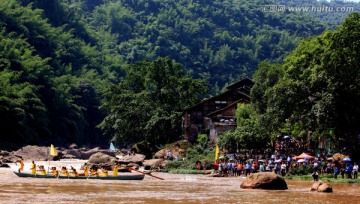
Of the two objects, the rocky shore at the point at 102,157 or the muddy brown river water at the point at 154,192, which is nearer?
the muddy brown river water at the point at 154,192

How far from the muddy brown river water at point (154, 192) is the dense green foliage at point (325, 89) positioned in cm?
713

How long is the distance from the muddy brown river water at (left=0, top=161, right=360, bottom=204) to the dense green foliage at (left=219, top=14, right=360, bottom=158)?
23.4ft

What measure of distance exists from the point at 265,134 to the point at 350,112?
12.6m

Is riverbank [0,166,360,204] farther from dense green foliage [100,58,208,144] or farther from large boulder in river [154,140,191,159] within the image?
dense green foliage [100,58,208,144]

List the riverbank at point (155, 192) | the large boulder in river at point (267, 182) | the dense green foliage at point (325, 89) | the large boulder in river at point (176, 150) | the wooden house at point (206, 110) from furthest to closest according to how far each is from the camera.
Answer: the wooden house at point (206, 110), the large boulder in river at point (176, 150), the dense green foliage at point (325, 89), the large boulder in river at point (267, 182), the riverbank at point (155, 192)

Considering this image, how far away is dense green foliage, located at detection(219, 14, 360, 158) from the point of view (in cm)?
5438

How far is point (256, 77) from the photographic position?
236ft

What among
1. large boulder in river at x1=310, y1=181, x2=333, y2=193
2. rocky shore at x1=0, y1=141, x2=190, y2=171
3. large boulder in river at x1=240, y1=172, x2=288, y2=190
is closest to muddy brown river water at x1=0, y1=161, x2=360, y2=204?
large boulder in river at x1=310, y1=181, x2=333, y2=193

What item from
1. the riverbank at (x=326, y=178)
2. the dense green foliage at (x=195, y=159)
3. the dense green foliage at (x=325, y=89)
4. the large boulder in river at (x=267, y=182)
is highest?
the dense green foliage at (x=325, y=89)

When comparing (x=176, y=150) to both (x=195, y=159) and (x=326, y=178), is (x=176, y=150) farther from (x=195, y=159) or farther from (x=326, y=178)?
(x=326, y=178)

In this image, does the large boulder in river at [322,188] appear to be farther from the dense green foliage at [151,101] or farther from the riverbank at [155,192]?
the dense green foliage at [151,101]

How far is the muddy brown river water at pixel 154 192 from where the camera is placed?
3722cm

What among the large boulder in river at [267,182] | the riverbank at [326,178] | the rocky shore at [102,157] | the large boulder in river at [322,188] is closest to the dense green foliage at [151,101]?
the rocky shore at [102,157]

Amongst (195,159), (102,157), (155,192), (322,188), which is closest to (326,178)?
(322,188)
